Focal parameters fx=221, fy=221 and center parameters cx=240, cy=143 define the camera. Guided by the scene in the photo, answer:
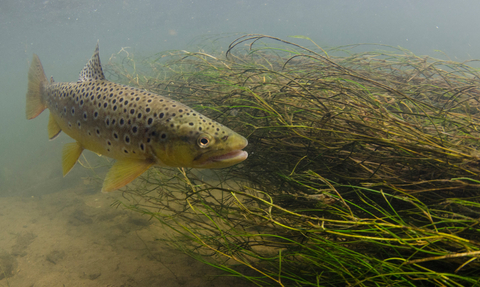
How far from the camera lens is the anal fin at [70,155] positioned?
3.44 m

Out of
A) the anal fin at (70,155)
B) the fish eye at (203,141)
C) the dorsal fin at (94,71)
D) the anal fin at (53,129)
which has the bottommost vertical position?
the anal fin at (70,155)

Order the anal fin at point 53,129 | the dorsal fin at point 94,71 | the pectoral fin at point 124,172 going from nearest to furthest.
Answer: the pectoral fin at point 124,172 → the dorsal fin at point 94,71 → the anal fin at point 53,129

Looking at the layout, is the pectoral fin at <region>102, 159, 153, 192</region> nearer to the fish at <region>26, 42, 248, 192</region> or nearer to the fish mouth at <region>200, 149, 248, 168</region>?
the fish at <region>26, 42, 248, 192</region>

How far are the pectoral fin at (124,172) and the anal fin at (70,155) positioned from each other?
4.28 ft

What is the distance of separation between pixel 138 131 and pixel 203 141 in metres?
0.84

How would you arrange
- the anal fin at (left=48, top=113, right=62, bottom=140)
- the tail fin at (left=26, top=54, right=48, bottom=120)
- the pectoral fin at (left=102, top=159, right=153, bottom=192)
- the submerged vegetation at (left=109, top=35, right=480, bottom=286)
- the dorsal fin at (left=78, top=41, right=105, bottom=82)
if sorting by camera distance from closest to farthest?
the submerged vegetation at (left=109, top=35, right=480, bottom=286), the pectoral fin at (left=102, top=159, right=153, bottom=192), the dorsal fin at (left=78, top=41, right=105, bottom=82), the anal fin at (left=48, top=113, right=62, bottom=140), the tail fin at (left=26, top=54, right=48, bottom=120)

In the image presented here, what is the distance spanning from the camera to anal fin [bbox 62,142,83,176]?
344 centimetres

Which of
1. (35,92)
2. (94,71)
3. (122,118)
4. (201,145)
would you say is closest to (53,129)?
(35,92)

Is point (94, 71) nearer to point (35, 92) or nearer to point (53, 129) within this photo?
point (53, 129)

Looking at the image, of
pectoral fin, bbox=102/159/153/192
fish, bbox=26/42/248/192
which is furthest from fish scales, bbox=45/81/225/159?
pectoral fin, bbox=102/159/153/192

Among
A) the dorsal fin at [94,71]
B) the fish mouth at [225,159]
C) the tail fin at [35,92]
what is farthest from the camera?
the tail fin at [35,92]

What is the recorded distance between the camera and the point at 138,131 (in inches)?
102

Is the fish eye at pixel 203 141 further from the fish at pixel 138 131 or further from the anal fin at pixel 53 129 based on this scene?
the anal fin at pixel 53 129

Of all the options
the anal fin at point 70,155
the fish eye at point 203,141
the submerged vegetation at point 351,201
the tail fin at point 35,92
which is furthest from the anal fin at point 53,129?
the fish eye at point 203,141
